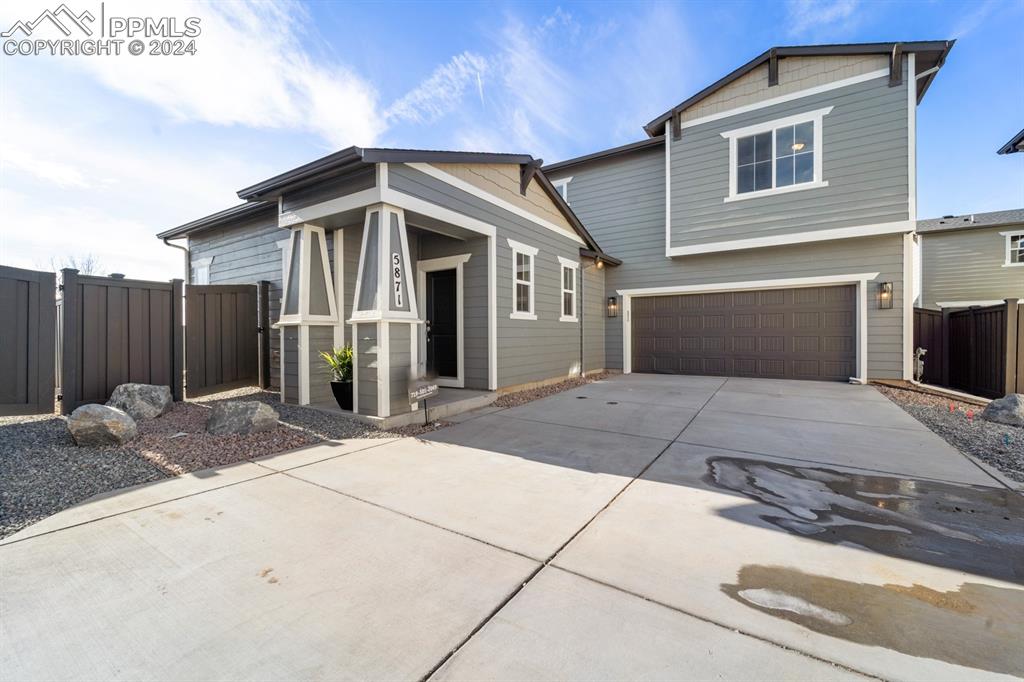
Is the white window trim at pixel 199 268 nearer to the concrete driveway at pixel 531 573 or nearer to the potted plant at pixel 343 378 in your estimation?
the potted plant at pixel 343 378

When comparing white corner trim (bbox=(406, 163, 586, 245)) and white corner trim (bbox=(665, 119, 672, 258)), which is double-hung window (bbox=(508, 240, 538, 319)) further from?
white corner trim (bbox=(665, 119, 672, 258))

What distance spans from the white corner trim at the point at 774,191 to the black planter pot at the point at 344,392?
8937 millimetres

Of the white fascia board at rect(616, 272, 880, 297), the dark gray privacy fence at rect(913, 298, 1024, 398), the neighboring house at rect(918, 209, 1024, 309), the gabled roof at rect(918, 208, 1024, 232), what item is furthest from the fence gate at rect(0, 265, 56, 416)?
the gabled roof at rect(918, 208, 1024, 232)

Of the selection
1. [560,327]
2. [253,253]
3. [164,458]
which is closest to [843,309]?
[560,327]

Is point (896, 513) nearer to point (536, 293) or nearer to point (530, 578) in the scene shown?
point (530, 578)

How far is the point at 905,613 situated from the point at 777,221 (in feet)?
29.5

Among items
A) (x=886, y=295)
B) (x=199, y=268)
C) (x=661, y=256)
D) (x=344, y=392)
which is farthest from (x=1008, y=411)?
(x=199, y=268)

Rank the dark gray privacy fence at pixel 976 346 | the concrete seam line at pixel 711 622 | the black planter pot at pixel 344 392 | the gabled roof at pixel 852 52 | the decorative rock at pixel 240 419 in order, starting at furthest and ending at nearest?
the gabled roof at pixel 852 52 < the dark gray privacy fence at pixel 976 346 < the black planter pot at pixel 344 392 < the decorative rock at pixel 240 419 < the concrete seam line at pixel 711 622

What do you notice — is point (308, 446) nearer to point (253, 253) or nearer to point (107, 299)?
point (107, 299)

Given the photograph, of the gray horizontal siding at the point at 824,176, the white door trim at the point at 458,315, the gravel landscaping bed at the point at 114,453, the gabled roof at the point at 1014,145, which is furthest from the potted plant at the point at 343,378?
the gabled roof at the point at 1014,145

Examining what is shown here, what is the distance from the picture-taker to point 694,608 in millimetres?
1756

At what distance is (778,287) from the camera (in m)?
9.09

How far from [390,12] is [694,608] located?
326 inches

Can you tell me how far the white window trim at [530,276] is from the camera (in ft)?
24.3
